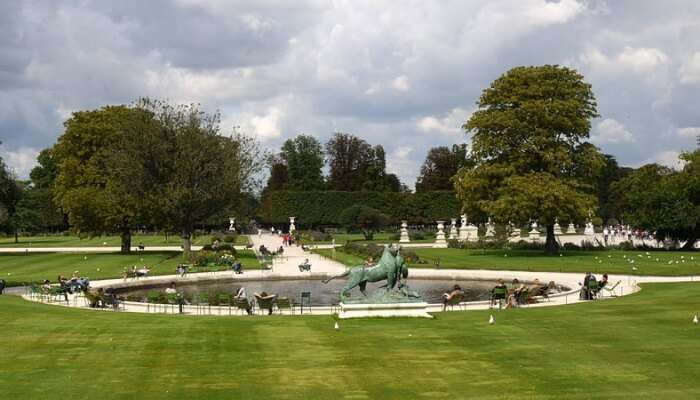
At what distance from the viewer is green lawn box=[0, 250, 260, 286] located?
4294cm

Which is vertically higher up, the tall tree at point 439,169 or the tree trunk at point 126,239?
the tall tree at point 439,169

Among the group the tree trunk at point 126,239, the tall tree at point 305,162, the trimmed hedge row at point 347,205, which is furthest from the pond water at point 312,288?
the tall tree at point 305,162

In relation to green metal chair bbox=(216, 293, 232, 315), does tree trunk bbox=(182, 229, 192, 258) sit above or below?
above

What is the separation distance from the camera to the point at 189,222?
5722 cm

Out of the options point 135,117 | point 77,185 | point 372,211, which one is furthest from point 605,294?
point 372,211

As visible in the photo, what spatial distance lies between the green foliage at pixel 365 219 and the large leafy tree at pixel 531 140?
25.6 m

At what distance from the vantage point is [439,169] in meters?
135

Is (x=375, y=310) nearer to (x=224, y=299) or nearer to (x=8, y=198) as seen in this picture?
(x=224, y=299)

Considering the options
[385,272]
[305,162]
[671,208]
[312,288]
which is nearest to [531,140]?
[671,208]

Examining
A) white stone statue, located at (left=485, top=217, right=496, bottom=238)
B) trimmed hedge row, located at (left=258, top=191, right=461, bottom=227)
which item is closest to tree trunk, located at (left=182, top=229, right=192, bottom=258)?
white stone statue, located at (left=485, top=217, right=496, bottom=238)

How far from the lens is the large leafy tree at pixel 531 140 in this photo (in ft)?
174

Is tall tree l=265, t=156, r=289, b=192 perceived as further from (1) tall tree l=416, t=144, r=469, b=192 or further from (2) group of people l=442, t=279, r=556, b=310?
(2) group of people l=442, t=279, r=556, b=310

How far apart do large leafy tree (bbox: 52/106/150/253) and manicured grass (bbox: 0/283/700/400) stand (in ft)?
118

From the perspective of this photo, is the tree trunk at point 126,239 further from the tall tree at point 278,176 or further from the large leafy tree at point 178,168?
the tall tree at point 278,176
